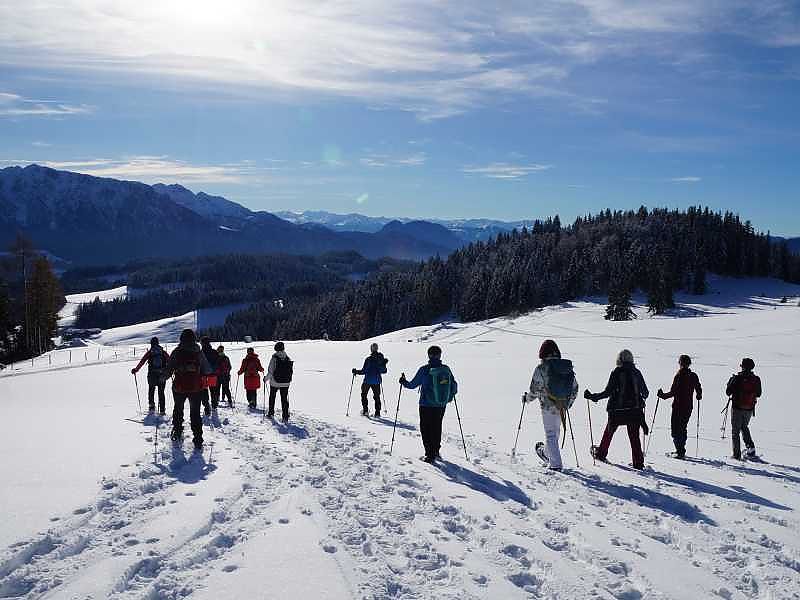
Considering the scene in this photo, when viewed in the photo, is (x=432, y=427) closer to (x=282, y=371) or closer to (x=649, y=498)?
(x=649, y=498)

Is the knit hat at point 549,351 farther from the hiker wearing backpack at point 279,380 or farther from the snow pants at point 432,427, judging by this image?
the hiker wearing backpack at point 279,380

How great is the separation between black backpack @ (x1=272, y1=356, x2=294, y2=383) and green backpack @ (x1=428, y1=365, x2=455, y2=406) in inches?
227

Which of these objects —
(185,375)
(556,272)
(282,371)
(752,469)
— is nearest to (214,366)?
(282,371)

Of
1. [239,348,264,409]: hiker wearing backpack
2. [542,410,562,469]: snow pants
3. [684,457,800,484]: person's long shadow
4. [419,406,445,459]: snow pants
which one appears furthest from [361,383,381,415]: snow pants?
[684,457,800,484]: person's long shadow

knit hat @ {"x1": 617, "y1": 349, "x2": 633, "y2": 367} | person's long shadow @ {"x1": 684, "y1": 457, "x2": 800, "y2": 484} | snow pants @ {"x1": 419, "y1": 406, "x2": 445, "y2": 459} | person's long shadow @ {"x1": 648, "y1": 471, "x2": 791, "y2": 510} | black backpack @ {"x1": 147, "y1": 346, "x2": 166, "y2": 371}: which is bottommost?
person's long shadow @ {"x1": 684, "y1": 457, "x2": 800, "y2": 484}

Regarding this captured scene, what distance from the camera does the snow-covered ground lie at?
5.31m

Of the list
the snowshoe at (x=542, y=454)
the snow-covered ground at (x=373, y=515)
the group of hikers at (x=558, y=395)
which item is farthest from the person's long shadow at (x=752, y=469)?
the snowshoe at (x=542, y=454)

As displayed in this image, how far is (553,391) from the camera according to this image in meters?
9.50

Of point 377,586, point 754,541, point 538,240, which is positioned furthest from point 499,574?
point 538,240

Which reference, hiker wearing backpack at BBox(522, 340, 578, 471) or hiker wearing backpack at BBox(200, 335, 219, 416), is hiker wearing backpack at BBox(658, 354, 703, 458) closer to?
hiker wearing backpack at BBox(522, 340, 578, 471)

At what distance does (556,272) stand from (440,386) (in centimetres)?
10952

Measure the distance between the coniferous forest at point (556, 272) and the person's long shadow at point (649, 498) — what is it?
81.7 meters

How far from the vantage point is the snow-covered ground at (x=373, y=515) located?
5.31m

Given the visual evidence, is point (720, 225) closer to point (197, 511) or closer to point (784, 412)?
point (784, 412)
